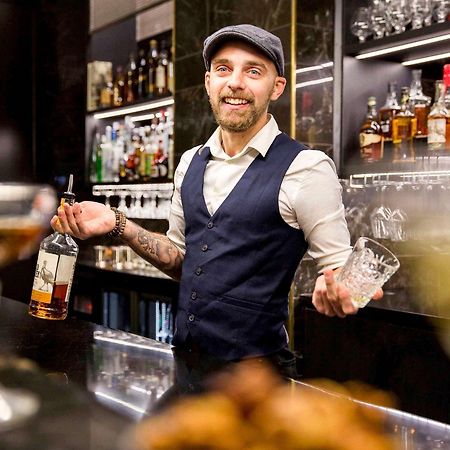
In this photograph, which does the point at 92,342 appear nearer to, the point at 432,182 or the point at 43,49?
the point at 432,182

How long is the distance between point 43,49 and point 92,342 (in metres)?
4.55

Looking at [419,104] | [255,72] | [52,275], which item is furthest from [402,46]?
[52,275]

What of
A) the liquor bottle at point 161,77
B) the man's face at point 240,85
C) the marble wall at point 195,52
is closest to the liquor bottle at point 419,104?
the marble wall at point 195,52

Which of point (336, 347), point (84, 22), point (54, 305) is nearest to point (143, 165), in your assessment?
point (84, 22)

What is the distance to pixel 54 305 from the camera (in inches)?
63.9

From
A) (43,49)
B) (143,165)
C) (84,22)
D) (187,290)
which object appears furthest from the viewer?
(43,49)

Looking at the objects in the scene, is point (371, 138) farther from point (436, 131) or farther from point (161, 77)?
point (161, 77)

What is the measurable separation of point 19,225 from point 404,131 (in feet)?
7.82

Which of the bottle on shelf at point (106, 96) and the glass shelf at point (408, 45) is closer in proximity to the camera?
the glass shelf at point (408, 45)

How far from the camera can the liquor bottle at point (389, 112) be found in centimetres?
329

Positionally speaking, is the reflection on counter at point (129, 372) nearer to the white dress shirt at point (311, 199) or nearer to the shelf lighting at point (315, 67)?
the white dress shirt at point (311, 199)

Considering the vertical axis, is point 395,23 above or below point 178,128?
above

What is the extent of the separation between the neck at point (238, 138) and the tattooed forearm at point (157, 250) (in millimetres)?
325

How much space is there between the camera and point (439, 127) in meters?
3.00
